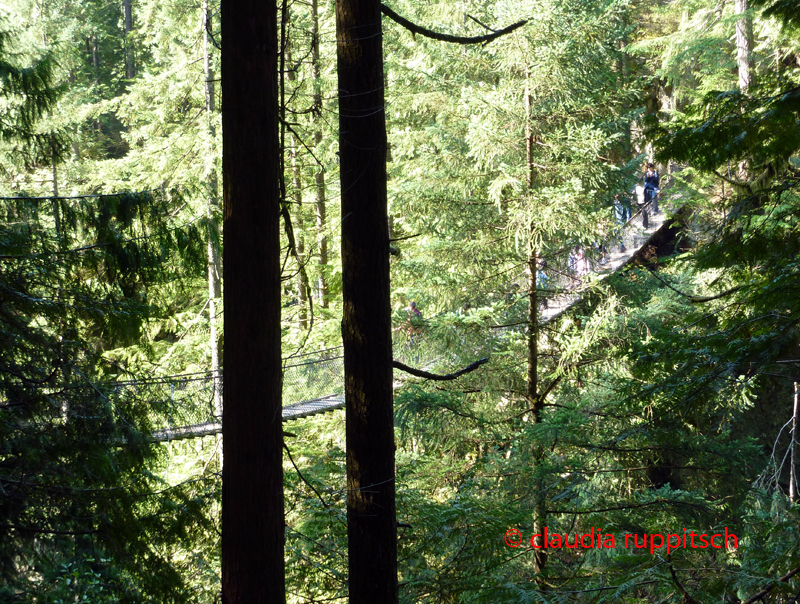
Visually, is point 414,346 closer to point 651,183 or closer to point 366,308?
point 366,308

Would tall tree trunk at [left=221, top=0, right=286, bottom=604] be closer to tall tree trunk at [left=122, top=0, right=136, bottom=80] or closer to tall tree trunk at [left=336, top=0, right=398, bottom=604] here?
tall tree trunk at [left=336, top=0, right=398, bottom=604]

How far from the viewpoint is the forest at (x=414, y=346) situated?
2.67m

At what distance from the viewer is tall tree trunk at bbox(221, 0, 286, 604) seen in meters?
2.60

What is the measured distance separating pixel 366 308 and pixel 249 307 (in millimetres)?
578

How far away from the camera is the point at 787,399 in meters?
10.1

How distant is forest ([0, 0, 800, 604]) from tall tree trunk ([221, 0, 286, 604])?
1cm

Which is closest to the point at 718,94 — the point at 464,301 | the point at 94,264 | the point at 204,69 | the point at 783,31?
the point at 783,31

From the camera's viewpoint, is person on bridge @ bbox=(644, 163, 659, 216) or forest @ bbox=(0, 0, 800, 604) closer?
forest @ bbox=(0, 0, 800, 604)

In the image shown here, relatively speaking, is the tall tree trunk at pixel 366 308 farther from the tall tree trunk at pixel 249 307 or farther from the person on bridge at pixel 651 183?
the person on bridge at pixel 651 183

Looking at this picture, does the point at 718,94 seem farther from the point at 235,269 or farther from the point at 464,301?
the point at 464,301

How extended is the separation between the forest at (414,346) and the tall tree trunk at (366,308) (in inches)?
0.6

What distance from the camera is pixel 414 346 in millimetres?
7285

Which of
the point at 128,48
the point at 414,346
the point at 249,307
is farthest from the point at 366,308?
the point at 128,48

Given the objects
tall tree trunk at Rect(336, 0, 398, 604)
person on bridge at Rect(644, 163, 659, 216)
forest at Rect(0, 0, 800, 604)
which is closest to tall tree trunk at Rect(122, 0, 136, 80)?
forest at Rect(0, 0, 800, 604)
